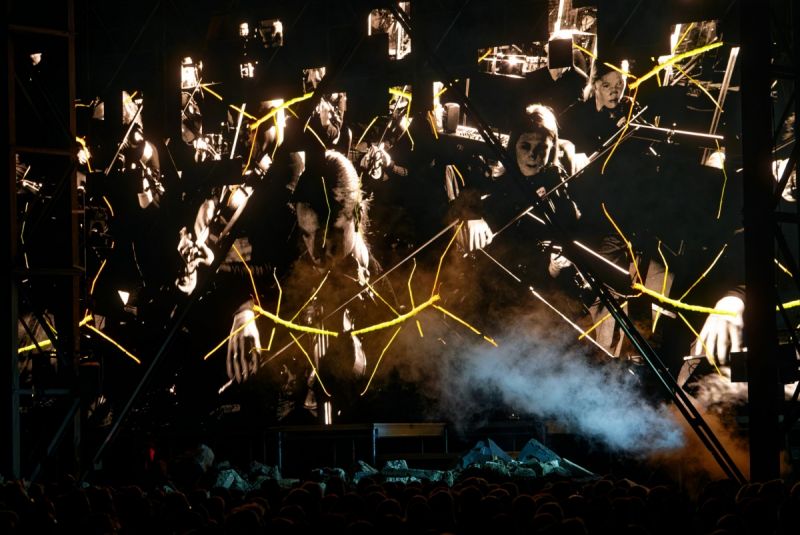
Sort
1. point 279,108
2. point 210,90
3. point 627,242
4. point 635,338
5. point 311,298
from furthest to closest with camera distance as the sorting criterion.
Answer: point 210,90, point 311,298, point 279,108, point 627,242, point 635,338

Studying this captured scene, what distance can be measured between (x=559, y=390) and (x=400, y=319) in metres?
2.30

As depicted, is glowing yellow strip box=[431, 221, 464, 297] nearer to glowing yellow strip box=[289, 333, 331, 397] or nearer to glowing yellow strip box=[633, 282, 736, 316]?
glowing yellow strip box=[289, 333, 331, 397]

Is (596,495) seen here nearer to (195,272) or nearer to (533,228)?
(533,228)

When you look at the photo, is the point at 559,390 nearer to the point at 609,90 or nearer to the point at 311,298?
the point at 311,298

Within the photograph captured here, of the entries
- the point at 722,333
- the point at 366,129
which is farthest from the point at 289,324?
the point at 722,333

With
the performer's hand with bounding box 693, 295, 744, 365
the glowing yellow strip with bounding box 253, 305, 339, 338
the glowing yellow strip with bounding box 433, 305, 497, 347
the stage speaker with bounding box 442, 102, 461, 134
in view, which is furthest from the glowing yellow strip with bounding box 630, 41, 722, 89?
the glowing yellow strip with bounding box 253, 305, 339, 338

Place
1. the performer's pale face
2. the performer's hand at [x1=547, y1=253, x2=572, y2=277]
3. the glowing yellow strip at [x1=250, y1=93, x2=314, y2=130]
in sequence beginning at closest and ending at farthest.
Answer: the performer's pale face, the performer's hand at [x1=547, y1=253, x2=572, y2=277], the glowing yellow strip at [x1=250, y1=93, x2=314, y2=130]

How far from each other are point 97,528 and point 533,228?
7.73m

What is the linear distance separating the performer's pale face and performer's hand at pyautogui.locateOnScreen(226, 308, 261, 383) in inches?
172

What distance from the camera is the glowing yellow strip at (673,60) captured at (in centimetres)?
1209

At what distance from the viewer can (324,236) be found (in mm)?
14344

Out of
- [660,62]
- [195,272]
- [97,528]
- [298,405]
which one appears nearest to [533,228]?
[660,62]

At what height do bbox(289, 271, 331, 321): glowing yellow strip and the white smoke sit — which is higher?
bbox(289, 271, 331, 321): glowing yellow strip

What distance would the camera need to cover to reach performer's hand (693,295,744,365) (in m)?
12.4
